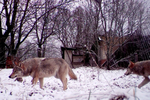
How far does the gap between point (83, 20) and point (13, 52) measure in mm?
10313

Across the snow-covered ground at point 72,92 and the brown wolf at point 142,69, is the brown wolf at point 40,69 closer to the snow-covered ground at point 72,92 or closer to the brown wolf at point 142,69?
the snow-covered ground at point 72,92

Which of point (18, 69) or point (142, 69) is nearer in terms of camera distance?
point (18, 69)

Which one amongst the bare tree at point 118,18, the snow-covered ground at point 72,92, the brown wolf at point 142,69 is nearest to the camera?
the snow-covered ground at point 72,92

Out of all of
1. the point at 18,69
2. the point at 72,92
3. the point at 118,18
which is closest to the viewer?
the point at 72,92

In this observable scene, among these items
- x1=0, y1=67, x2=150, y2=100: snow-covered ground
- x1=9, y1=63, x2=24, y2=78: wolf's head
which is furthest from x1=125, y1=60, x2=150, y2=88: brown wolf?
x1=9, y1=63, x2=24, y2=78: wolf's head

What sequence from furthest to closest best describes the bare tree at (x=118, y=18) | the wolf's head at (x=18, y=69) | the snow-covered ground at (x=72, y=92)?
the bare tree at (x=118, y=18)
the wolf's head at (x=18, y=69)
the snow-covered ground at (x=72, y=92)

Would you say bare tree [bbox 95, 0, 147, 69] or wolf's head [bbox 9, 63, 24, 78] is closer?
wolf's head [bbox 9, 63, 24, 78]

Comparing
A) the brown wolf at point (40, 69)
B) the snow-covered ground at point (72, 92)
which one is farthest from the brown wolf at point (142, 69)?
the brown wolf at point (40, 69)

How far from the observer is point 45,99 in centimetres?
277

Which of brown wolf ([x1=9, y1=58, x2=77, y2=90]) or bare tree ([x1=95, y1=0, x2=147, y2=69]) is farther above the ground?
bare tree ([x1=95, y1=0, x2=147, y2=69])

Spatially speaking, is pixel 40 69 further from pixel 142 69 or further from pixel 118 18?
pixel 118 18

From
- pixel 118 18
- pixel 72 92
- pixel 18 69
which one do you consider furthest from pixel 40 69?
pixel 118 18

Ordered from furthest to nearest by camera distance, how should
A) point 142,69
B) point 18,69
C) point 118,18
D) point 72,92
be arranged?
point 118,18, point 142,69, point 18,69, point 72,92

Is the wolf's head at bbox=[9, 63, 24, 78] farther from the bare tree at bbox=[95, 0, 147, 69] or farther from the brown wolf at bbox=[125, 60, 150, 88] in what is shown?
the bare tree at bbox=[95, 0, 147, 69]
